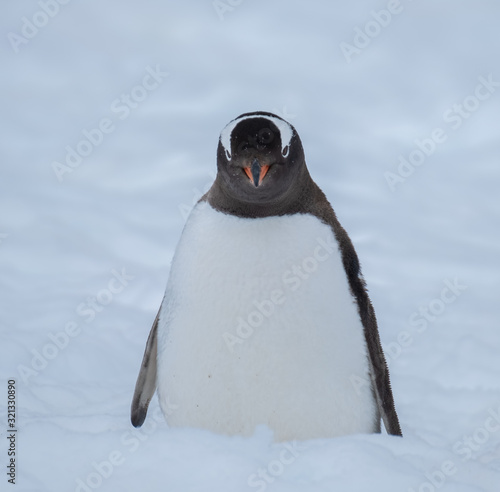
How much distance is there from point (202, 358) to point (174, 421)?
39cm

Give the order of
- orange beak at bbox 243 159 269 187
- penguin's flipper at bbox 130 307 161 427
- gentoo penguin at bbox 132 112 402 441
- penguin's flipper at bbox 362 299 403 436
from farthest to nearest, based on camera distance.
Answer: penguin's flipper at bbox 130 307 161 427
penguin's flipper at bbox 362 299 403 436
gentoo penguin at bbox 132 112 402 441
orange beak at bbox 243 159 269 187

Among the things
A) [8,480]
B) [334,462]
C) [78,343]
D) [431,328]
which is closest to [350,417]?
[334,462]

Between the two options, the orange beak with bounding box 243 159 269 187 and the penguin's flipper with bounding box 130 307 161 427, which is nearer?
the orange beak with bounding box 243 159 269 187

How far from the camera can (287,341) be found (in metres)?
3.10

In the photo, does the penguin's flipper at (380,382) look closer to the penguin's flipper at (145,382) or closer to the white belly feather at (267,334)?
the white belly feather at (267,334)

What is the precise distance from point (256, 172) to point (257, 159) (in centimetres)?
8

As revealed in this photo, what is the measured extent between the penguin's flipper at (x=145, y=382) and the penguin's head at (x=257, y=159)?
3.15ft

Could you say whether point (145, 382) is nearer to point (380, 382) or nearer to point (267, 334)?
point (267, 334)

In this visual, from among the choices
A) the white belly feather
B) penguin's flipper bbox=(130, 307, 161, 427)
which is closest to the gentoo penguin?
the white belly feather

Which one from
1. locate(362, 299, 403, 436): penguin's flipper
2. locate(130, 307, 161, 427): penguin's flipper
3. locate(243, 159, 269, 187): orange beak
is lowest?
locate(130, 307, 161, 427): penguin's flipper

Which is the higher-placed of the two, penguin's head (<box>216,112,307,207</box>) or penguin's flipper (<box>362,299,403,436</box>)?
penguin's head (<box>216,112,307,207</box>)

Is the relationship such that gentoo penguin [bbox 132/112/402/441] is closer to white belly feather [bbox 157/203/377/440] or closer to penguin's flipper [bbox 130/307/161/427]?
white belly feather [bbox 157/203/377/440]

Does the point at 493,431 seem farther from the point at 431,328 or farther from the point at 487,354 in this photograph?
the point at 431,328

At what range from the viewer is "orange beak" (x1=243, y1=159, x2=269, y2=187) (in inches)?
114
